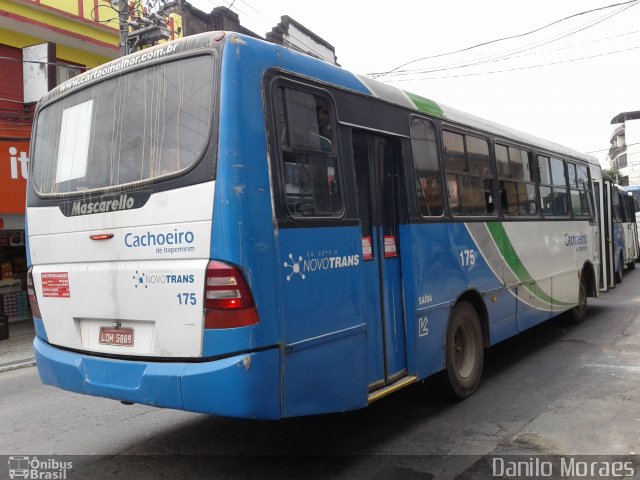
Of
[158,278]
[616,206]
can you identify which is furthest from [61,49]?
[616,206]

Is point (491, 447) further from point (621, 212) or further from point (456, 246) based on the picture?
point (621, 212)

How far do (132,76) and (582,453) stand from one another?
14.1 feet

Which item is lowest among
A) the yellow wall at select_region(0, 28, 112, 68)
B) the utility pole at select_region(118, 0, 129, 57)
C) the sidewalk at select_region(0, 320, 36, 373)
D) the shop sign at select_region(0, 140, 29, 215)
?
the sidewalk at select_region(0, 320, 36, 373)

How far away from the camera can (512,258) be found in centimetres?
692

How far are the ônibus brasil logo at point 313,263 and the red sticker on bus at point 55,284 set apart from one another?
1.75m

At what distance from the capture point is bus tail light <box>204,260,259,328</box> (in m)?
3.35

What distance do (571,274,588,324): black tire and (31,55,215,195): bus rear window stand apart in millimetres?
7926

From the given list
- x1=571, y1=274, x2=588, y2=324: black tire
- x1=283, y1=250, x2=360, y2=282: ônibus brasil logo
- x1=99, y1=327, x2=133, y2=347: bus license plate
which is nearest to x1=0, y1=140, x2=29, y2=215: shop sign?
x1=99, y1=327, x2=133, y2=347: bus license plate

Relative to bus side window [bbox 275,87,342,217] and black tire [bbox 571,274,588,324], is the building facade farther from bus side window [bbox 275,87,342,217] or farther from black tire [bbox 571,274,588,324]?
bus side window [bbox 275,87,342,217]

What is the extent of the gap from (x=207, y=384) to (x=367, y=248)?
174 centimetres

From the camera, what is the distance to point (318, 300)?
3.81 m

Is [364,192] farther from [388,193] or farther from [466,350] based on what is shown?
[466,350]

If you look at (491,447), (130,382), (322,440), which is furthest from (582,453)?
(130,382)

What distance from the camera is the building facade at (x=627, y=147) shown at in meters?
61.9
